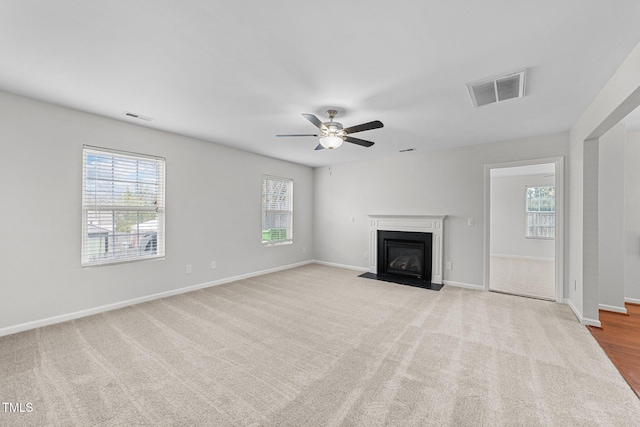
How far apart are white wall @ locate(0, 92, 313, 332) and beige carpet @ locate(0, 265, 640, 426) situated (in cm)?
38

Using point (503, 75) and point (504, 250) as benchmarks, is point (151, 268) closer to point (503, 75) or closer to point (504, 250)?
point (503, 75)

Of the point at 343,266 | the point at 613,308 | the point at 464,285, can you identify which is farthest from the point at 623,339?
the point at 343,266

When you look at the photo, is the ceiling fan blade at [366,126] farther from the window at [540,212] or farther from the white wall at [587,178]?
the window at [540,212]

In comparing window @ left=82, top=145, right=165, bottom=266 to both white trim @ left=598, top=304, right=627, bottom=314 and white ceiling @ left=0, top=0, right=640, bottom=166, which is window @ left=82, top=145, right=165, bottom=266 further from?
white trim @ left=598, top=304, right=627, bottom=314

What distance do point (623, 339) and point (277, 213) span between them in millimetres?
5371

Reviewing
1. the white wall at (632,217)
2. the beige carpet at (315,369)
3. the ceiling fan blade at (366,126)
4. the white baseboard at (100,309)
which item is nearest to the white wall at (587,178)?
the beige carpet at (315,369)

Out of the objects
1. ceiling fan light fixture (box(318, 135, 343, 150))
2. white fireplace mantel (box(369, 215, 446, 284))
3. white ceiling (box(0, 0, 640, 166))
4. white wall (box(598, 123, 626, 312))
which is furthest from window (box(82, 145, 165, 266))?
white wall (box(598, 123, 626, 312))

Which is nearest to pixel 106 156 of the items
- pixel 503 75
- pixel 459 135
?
pixel 503 75

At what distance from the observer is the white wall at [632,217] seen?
12.3 feet

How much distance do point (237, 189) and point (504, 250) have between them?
7.98 metres

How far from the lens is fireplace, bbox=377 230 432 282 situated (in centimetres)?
500

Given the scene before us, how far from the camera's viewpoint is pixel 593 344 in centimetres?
258

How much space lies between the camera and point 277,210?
5848mm

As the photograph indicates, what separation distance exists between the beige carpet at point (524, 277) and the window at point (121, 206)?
18.5 ft
